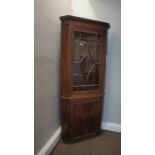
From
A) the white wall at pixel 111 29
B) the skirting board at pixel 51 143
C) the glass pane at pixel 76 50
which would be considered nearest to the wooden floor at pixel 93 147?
the skirting board at pixel 51 143

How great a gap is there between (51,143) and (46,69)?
988 millimetres

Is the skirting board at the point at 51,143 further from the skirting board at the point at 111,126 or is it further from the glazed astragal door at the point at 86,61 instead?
the skirting board at the point at 111,126

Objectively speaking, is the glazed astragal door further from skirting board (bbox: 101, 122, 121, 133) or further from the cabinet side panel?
skirting board (bbox: 101, 122, 121, 133)

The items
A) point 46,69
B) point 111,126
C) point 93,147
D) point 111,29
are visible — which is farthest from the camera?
point 111,126

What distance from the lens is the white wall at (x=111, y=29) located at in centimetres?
315

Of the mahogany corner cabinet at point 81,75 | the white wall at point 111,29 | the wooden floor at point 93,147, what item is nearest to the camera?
the wooden floor at point 93,147

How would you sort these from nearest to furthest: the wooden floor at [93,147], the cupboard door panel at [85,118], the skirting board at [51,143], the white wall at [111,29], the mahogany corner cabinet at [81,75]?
the skirting board at [51,143] < the wooden floor at [93,147] < the mahogany corner cabinet at [81,75] < the cupboard door panel at [85,118] < the white wall at [111,29]

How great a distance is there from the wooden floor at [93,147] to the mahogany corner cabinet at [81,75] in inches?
3.9

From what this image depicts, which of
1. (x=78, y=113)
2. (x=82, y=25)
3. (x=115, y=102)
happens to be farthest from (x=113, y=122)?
(x=82, y=25)

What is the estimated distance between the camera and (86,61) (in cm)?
287

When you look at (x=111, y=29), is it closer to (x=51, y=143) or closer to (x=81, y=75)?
(x=81, y=75)

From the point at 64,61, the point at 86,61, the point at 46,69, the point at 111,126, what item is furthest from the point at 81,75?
the point at 111,126
